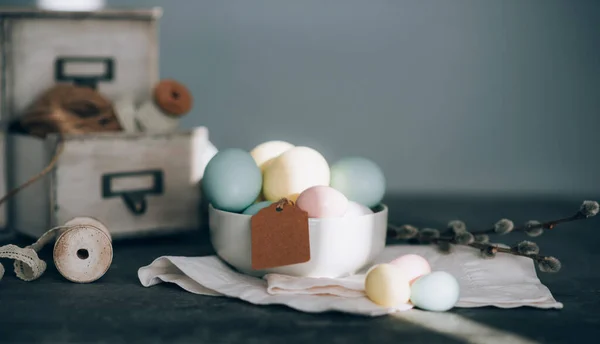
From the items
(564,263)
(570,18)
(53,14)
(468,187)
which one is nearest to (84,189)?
(53,14)

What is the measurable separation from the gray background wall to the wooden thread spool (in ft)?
4.61

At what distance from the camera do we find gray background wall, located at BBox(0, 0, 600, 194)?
2.87 metres

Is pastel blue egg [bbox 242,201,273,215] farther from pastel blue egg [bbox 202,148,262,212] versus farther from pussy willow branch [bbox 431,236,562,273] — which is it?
pussy willow branch [bbox 431,236,562,273]

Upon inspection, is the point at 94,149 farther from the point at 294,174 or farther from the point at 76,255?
the point at 294,174

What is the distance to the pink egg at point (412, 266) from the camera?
54.9 inches

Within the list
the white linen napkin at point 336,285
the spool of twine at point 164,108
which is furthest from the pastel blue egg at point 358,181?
the spool of twine at point 164,108

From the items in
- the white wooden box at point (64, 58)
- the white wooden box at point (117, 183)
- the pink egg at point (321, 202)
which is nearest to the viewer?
the pink egg at point (321, 202)

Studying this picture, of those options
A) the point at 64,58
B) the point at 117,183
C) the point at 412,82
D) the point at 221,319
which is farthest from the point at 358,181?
the point at 412,82

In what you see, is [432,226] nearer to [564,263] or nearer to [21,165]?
[564,263]

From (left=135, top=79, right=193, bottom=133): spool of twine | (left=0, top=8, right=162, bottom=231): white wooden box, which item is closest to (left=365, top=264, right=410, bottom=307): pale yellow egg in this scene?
(left=135, top=79, right=193, bottom=133): spool of twine

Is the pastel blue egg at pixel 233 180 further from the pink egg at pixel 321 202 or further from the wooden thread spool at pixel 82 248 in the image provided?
the wooden thread spool at pixel 82 248

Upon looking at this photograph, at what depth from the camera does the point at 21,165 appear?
1966 mm

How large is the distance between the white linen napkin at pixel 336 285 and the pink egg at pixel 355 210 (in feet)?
0.41

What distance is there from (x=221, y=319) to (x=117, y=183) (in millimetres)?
718
